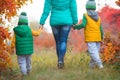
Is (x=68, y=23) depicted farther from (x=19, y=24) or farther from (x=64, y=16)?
(x=19, y=24)

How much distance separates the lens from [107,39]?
12.7m

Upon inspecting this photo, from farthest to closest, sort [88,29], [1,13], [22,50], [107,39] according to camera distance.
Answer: [107,39] < [88,29] < [22,50] < [1,13]

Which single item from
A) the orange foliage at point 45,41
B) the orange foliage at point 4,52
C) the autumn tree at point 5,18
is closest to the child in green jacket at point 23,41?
the autumn tree at point 5,18

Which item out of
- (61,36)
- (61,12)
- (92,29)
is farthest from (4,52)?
(92,29)

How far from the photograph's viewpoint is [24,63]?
11.3 m

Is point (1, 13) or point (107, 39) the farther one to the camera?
point (107, 39)

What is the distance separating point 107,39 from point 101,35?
70 cm

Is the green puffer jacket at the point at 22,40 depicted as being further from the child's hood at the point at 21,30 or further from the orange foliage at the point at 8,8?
the orange foliage at the point at 8,8

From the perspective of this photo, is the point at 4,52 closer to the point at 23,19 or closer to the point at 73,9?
the point at 23,19

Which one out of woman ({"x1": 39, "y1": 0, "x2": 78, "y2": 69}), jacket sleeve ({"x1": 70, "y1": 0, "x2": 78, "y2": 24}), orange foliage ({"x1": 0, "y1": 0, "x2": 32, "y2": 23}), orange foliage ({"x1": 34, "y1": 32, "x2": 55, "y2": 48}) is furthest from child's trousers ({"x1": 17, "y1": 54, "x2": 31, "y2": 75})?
orange foliage ({"x1": 34, "y1": 32, "x2": 55, "y2": 48})

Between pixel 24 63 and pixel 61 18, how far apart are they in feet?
4.51

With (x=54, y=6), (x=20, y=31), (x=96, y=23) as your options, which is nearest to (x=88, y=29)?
(x=96, y=23)

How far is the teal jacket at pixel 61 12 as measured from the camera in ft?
38.2

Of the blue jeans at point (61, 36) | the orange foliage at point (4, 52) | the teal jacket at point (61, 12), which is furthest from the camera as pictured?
the blue jeans at point (61, 36)
